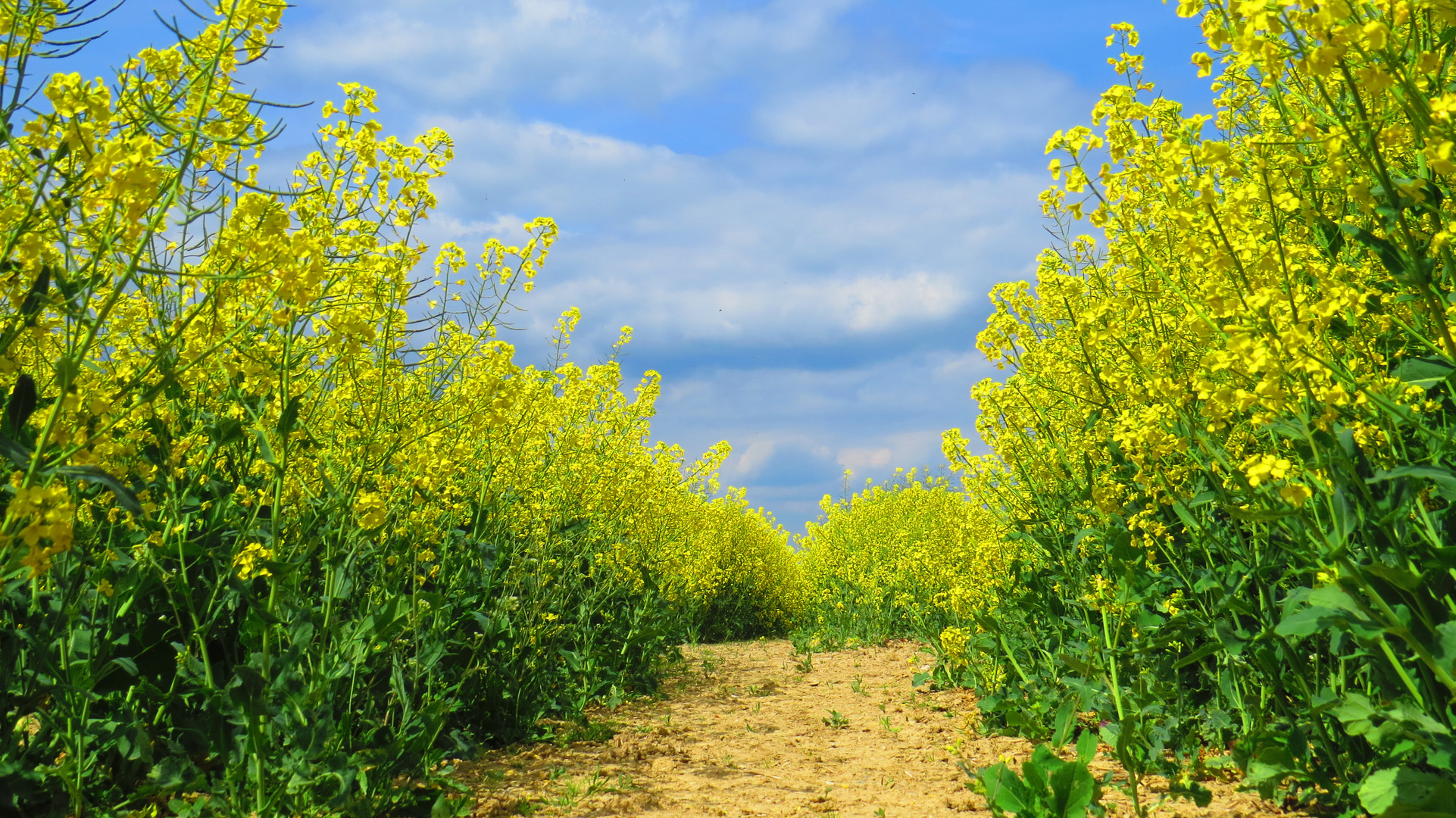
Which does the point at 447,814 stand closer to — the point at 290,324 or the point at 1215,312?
the point at 290,324

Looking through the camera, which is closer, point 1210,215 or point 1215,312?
point 1210,215

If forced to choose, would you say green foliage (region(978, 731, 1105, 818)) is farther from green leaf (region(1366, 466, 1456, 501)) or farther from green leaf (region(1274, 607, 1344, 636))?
green leaf (region(1366, 466, 1456, 501))

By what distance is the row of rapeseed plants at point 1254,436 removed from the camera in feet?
6.59

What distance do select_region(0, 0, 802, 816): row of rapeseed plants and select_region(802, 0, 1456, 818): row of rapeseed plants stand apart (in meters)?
2.43

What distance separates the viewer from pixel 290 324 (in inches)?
101

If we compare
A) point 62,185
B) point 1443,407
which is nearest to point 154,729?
point 62,185

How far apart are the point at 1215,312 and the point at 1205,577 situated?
116 centimetres

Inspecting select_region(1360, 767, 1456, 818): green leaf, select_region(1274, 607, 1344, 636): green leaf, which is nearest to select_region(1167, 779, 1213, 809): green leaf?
select_region(1360, 767, 1456, 818): green leaf

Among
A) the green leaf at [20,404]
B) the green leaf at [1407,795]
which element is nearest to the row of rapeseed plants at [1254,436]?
the green leaf at [1407,795]

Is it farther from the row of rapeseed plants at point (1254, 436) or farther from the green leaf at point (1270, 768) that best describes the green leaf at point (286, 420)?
the green leaf at point (1270, 768)

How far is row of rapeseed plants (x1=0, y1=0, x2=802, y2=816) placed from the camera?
2043 mm

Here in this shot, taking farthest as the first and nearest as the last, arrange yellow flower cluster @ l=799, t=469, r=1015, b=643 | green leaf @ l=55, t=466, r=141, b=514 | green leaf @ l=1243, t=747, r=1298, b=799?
1. yellow flower cluster @ l=799, t=469, r=1015, b=643
2. green leaf @ l=1243, t=747, r=1298, b=799
3. green leaf @ l=55, t=466, r=141, b=514

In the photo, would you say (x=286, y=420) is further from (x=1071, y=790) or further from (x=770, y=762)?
(x=770, y=762)

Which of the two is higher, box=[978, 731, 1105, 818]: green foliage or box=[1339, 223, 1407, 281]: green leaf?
box=[1339, 223, 1407, 281]: green leaf
